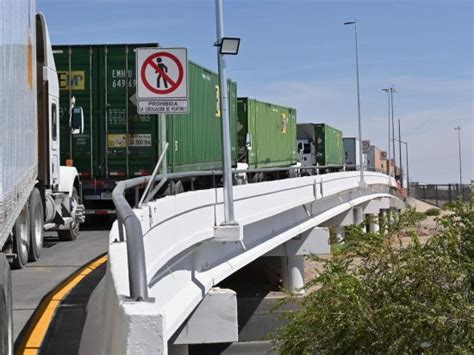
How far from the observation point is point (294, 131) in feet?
150

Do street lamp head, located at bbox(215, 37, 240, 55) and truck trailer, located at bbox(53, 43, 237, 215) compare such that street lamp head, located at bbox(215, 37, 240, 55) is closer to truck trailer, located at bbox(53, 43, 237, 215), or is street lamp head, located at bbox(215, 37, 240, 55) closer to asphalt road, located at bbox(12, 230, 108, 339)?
asphalt road, located at bbox(12, 230, 108, 339)

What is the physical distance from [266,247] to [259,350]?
144 inches

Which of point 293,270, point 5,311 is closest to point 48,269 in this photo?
point 5,311

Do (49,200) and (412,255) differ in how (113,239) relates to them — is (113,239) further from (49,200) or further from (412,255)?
(49,200)

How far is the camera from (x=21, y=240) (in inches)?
481

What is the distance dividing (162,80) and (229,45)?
1.34 metres

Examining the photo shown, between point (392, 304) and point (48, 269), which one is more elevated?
point (392, 304)

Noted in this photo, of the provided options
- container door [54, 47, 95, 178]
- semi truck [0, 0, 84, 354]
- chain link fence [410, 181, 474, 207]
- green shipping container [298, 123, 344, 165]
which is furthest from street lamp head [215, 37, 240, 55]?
chain link fence [410, 181, 474, 207]

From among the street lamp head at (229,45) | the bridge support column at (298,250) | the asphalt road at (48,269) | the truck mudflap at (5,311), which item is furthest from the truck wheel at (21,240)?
the bridge support column at (298,250)

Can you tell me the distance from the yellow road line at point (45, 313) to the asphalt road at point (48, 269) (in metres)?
0.11

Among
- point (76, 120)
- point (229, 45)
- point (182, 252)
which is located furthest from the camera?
point (76, 120)

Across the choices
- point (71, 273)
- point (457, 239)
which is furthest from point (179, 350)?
point (457, 239)

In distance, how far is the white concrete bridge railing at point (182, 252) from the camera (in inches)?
151

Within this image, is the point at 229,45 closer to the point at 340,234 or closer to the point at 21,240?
the point at 21,240
